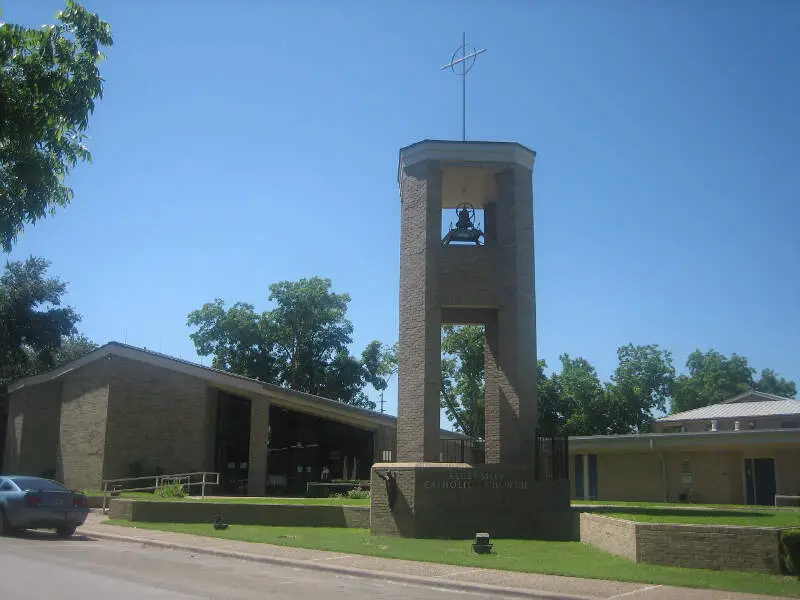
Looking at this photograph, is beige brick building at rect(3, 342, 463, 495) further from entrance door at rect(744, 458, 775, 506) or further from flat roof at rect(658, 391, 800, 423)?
flat roof at rect(658, 391, 800, 423)

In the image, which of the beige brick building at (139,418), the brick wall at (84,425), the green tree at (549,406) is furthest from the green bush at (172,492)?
the green tree at (549,406)

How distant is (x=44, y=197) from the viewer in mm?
10570

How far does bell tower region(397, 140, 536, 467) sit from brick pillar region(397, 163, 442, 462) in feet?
0.08

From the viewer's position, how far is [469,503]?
18.5 m

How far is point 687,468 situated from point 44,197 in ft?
89.2

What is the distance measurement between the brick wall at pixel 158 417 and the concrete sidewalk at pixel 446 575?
1546 centimetres

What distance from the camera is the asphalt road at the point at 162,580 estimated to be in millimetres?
10164

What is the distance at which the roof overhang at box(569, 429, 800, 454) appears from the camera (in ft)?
88.6

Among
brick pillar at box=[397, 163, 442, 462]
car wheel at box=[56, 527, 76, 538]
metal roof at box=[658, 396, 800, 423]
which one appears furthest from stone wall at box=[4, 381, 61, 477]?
metal roof at box=[658, 396, 800, 423]

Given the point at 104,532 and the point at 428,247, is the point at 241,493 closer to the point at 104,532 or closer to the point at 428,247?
the point at 104,532

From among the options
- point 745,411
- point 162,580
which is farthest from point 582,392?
point 162,580

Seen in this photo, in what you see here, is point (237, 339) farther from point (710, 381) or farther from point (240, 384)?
point (710, 381)

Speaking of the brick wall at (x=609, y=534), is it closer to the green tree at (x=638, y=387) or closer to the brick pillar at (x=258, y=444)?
the brick pillar at (x=258, y=444)

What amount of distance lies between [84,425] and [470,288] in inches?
780
